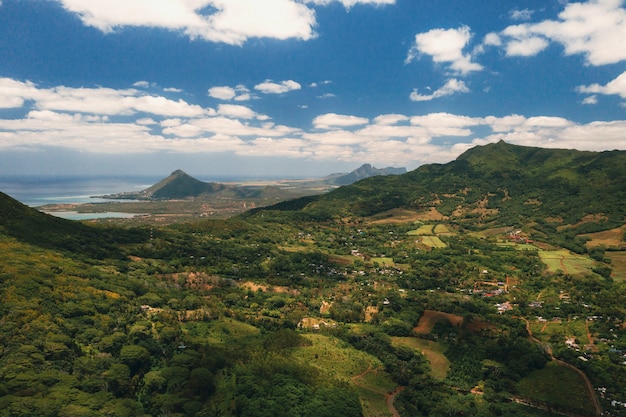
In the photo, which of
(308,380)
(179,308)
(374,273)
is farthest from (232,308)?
(374,273)

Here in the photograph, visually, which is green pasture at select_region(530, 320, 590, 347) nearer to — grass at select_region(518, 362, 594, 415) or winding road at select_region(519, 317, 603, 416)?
winding road at select_region(519, 317, 603, 416)

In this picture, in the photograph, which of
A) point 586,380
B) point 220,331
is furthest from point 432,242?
point 220,331

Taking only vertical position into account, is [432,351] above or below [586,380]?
below

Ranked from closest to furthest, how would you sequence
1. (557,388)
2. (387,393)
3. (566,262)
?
(387,393), (557,388), (566,262)

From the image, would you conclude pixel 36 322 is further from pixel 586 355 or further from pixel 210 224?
pixel 210 224

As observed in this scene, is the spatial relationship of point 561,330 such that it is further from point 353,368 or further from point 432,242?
point 432,242

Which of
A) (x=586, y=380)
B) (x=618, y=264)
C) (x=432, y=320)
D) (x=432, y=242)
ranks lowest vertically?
(x=586, y=380)
